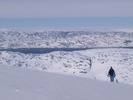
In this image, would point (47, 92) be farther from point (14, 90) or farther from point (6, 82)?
point (6, 82)

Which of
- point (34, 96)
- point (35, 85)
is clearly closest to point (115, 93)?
point (35, 85)

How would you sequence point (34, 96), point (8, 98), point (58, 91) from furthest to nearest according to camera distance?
1. point (58, 91)
2. point (34, 96)
3. point (8, 98)

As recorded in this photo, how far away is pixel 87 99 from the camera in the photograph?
32.8 feet

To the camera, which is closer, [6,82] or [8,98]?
[8,98]

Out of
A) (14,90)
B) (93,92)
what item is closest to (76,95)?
(93,92)

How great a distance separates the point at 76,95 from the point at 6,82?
102 inches

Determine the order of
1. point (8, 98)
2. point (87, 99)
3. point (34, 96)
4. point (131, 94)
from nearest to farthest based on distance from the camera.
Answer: point (8, 98) → point (34, 96) → point (87, 99) → point (131, 94)

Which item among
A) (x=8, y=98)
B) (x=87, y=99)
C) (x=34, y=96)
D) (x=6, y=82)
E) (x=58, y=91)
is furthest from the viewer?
(x=6, y=82)

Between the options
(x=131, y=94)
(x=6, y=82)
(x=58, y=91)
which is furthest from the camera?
(x=131, y=94)

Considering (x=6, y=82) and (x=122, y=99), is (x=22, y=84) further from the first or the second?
(x=122, y=99)

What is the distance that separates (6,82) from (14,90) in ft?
5.56

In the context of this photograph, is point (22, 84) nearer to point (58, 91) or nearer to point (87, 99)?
point (58, 91)

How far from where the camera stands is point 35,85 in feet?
37.4

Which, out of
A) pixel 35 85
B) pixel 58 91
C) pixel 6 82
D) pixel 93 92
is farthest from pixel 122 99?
pixel 6 82
